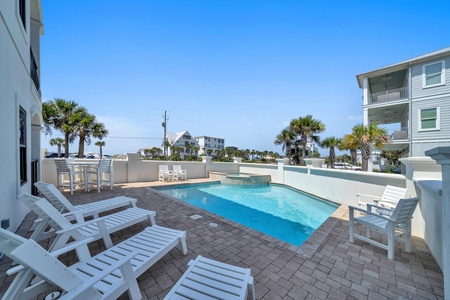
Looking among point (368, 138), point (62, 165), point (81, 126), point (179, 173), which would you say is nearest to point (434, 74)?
point (368, 138)

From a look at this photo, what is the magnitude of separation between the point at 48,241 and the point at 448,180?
215 inches

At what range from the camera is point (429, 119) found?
39.3 ft

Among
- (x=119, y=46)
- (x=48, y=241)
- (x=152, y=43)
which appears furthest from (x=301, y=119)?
(x=48, y=241)

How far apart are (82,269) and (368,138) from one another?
15475mm

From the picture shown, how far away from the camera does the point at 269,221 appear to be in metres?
5.91

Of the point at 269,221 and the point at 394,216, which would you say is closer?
the point at 394,216

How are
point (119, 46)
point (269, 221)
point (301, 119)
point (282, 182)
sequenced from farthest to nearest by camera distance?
point (301, 119)
point (282, 182)
point (119, 46)
point (269, 221)

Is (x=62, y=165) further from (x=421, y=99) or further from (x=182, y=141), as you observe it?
(x=182, y=141)

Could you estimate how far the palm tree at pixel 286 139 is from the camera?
23091mm

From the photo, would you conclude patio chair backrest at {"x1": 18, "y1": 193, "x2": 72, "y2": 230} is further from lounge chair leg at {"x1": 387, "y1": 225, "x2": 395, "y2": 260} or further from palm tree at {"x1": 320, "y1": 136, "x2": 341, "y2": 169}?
palm tree at {"x1": 320, "y1": 136, "x2": 341, "y2": 169}

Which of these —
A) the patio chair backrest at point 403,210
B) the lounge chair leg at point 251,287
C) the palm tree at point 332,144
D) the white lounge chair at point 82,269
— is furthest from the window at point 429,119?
the white lounge chair at point 82,269

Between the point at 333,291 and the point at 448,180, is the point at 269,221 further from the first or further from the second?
the point at 448,180

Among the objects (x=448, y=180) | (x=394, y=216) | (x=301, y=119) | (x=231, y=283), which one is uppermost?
(x=301, y=119)

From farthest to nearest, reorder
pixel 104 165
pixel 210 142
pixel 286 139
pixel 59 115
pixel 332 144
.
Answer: pixel 210 142
pixel 332 144
pixel 286 139
pixel 59 115
pixel 104 165
